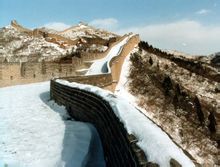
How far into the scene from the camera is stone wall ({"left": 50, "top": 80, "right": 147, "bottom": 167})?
6797 millimetres

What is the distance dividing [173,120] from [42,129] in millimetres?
18513

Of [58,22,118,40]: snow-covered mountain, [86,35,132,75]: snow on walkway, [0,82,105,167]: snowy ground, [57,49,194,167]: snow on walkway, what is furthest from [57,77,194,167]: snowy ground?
[58,22,118,40]: snow-covered mountain

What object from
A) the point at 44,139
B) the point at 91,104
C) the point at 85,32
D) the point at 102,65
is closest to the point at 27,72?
the point at 102,65

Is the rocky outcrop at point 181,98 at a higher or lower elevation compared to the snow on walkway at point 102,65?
lower

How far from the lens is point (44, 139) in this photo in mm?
11648

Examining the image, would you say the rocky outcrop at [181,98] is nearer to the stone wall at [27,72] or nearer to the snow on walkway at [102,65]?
the snow on walkway at [102,65]

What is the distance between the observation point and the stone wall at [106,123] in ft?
22.3

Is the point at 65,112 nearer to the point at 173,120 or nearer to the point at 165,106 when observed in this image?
the point at 173,120

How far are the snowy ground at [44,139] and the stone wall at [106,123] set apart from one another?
368 millimetres

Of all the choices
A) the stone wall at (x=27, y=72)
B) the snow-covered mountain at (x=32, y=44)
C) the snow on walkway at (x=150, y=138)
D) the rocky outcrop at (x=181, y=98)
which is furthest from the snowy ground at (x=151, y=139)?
the snow-covered mountain at (x=32, y=44)

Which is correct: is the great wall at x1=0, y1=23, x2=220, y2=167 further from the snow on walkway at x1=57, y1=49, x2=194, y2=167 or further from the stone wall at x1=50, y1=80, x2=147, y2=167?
the snow on walkway at x1=57, y1=49, x2=194, y2=167

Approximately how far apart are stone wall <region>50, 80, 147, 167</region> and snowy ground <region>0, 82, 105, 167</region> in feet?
1.21

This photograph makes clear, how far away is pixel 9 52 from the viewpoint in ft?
169

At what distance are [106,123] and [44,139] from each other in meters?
2.41
